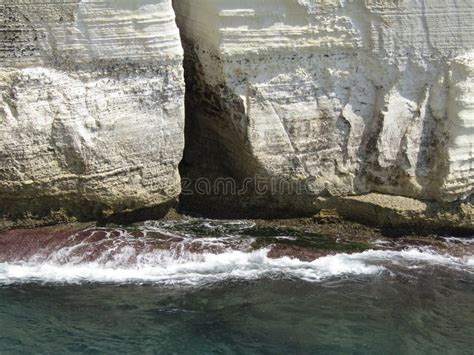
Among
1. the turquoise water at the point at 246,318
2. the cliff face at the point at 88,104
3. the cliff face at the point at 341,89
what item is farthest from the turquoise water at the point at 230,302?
the cliff face at the point at 341,89

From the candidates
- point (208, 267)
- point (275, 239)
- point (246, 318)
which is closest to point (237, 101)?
point (275, 239)

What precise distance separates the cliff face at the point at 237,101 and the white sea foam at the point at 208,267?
923mm

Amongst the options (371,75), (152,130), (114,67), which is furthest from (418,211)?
(114,67)

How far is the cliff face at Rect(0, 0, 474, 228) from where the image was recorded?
880 centimetres

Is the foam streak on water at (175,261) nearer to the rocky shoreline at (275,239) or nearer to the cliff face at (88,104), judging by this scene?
the rocky shoreline at (275,239)

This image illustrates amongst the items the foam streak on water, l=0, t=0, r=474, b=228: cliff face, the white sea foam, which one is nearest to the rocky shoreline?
the foam streak on water

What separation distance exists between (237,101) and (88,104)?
1919 millimetres

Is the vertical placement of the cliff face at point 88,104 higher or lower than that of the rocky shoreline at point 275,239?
higher

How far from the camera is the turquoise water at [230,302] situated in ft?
24.5

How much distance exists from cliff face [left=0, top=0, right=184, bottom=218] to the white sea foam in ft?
2.91

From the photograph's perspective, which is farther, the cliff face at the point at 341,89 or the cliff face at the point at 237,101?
the cliff face at the point at 341,89

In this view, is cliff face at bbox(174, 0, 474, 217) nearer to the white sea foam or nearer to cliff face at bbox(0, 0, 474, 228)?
cliff face at bbox(0, 0, 474, 228)

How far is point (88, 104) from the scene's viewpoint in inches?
354

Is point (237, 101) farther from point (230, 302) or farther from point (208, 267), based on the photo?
point (230, 302)
